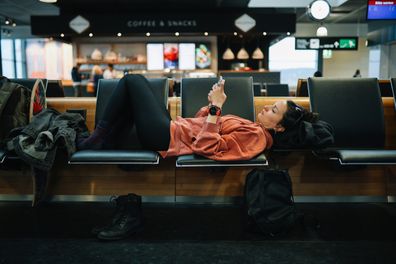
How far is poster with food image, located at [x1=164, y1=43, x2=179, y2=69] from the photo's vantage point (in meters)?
11.0

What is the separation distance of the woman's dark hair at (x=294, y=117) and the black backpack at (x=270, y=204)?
1.00 ft

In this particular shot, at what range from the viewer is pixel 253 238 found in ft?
8.07

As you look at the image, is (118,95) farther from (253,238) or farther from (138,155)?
(253,238)

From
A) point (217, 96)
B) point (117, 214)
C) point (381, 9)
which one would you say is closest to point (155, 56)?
point (381, 9)

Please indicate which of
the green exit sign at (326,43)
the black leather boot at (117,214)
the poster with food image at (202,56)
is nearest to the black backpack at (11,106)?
the black leather boot at (117,214)

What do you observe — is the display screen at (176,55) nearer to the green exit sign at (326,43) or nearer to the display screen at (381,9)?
the green exit sign at (326,43)

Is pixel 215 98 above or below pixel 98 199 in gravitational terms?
above

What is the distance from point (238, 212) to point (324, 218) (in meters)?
0.59

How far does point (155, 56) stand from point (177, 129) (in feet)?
28.4

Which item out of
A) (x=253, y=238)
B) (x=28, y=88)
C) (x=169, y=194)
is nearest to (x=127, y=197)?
(x=169, y=194)

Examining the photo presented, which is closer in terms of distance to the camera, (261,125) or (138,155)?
(138,155)

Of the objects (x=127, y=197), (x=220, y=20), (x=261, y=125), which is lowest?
(x=127, y=197)

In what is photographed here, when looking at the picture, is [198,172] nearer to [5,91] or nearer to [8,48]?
[5,91]

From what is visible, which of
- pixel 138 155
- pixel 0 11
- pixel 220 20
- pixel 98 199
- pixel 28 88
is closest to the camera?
pixel 138 155
